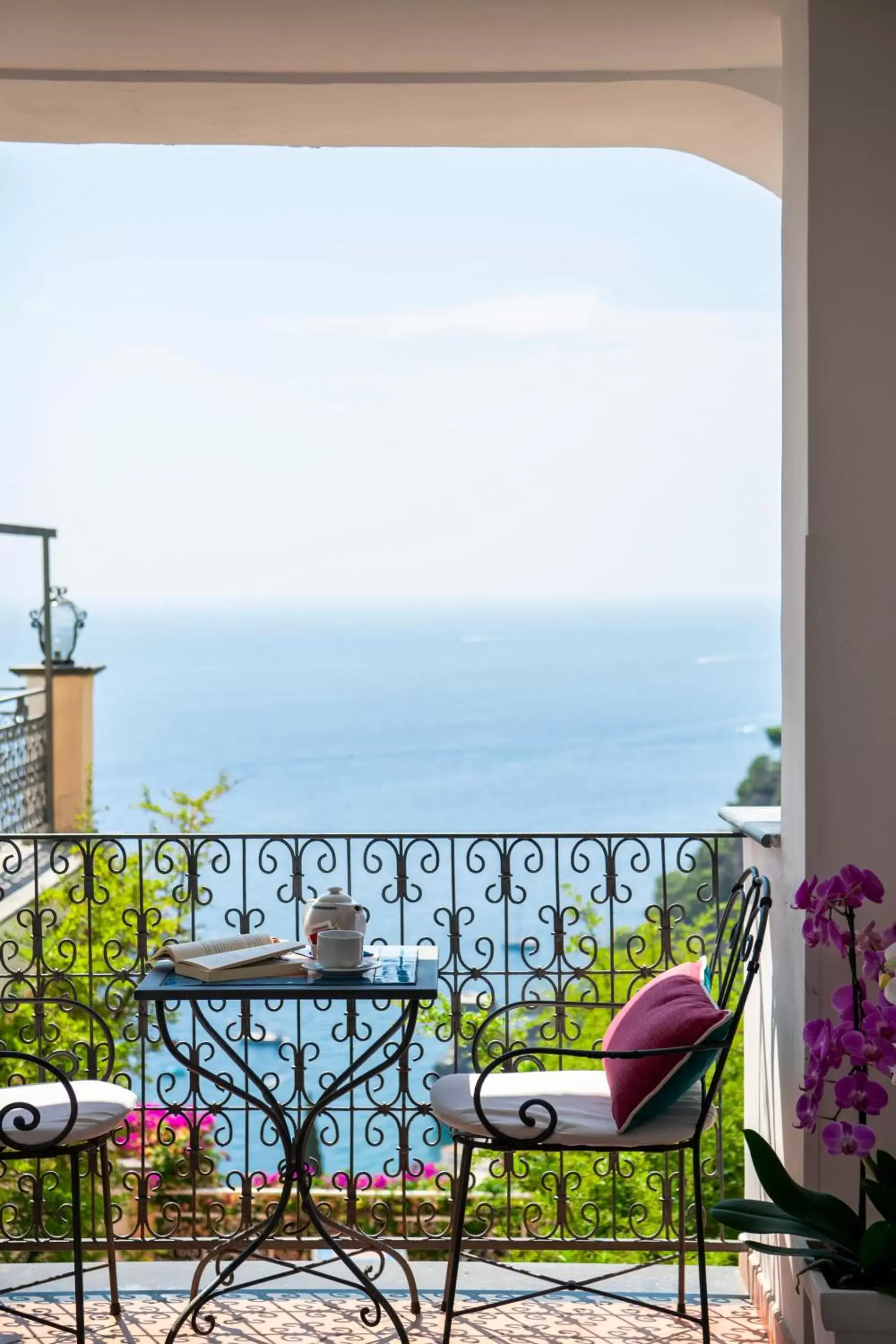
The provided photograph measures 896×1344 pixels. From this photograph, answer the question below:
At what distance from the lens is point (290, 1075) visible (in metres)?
17.1

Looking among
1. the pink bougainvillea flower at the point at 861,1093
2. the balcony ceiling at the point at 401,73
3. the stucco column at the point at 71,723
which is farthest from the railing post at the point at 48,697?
the pink bougainvillea flower at the point at 861,1093

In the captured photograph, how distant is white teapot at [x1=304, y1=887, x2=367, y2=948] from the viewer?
2.88m

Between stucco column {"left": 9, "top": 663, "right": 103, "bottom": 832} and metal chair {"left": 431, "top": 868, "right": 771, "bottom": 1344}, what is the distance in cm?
872

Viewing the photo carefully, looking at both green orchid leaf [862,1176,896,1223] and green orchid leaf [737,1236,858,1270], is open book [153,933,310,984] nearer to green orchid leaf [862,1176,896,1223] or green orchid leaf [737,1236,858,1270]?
green orchid leaf [737,1236,858,1270]

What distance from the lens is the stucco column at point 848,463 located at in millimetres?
2760

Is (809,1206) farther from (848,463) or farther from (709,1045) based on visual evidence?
(848,463)

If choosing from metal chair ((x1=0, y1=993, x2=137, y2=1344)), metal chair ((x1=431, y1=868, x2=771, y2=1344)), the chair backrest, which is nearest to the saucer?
metal chair ((x1=431, y1=868, x2=771, y2=1344))

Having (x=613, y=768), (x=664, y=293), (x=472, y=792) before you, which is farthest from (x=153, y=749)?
(x=664, y=293)

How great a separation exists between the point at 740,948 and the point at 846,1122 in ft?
1.59

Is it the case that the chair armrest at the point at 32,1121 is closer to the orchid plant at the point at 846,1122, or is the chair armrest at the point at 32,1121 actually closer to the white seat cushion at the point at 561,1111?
the white seat cushion at the point at 561,1111

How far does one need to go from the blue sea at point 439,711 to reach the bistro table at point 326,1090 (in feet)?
119

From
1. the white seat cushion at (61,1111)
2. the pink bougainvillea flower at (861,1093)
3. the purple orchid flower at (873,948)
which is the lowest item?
the white seat cushion at (61,1111)

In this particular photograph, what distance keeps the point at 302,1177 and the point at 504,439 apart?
37630 millimetres

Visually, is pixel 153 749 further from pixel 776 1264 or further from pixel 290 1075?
pixel 776 1264
